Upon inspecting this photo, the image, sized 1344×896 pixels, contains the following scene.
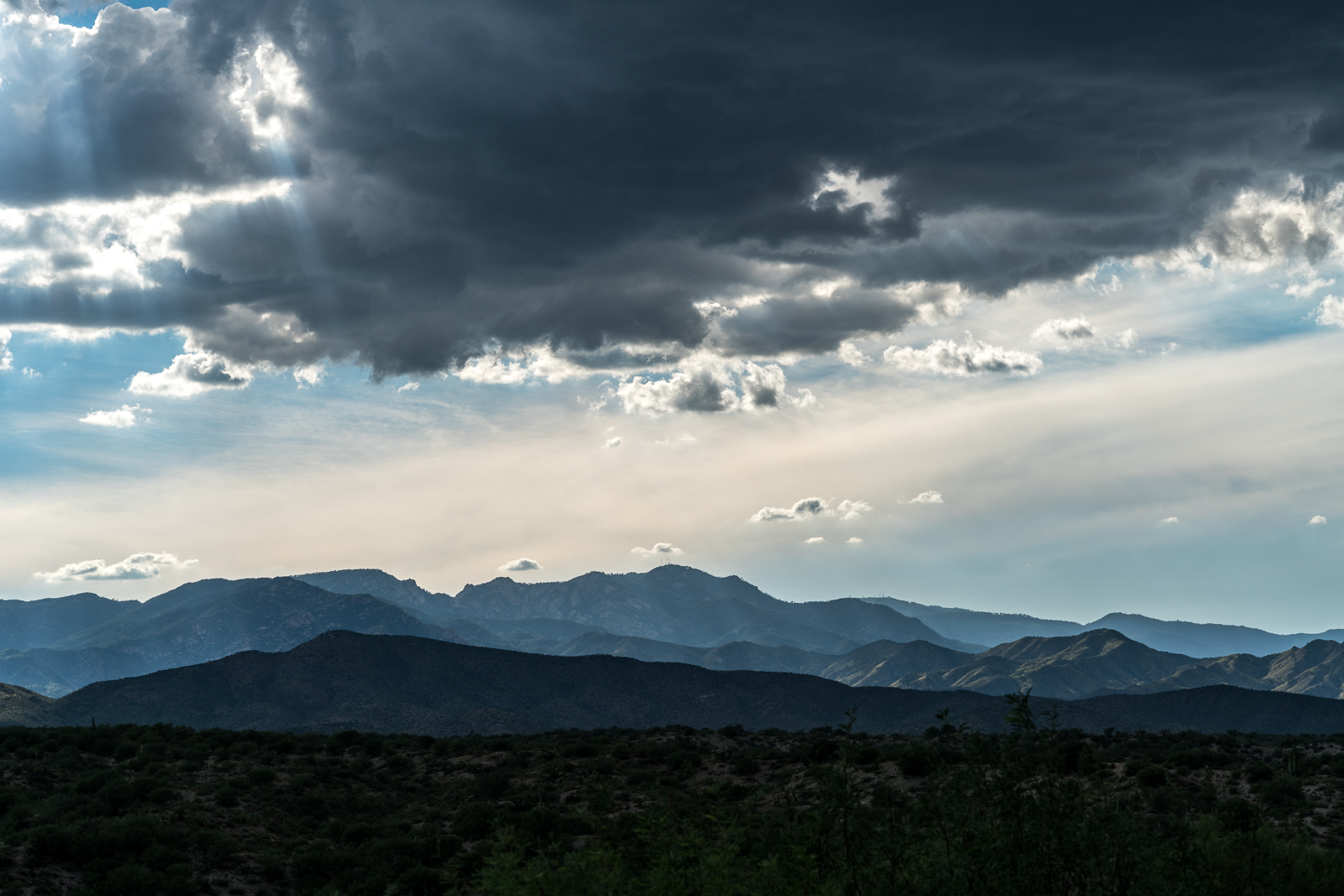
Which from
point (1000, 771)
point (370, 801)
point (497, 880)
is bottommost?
point (370, 801)

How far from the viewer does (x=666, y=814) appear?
17953 mm

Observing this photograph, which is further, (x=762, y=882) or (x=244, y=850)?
(x=244, y=850)

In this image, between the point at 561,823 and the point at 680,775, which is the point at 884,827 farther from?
the point at 680,775

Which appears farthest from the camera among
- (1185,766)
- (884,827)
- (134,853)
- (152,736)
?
(152,736)

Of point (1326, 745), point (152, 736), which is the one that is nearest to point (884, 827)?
point (152, 736)

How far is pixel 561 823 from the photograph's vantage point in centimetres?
4203

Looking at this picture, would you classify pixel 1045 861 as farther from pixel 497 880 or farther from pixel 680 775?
pixel 680 775

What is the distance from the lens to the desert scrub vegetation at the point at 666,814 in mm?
14805

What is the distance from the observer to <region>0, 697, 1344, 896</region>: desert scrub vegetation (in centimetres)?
1480

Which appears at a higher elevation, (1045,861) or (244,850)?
(1045,861)

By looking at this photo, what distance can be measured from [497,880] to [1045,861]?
27.6 feet

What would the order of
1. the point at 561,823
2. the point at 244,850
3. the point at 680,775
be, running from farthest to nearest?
the point at 680,775, the point at 561,823, the point at 244,850

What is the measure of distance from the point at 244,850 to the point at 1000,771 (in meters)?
34.2

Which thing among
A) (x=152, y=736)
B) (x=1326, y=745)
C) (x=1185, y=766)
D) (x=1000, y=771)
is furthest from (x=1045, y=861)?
(x=1326, y=745)
